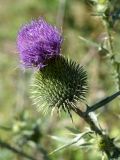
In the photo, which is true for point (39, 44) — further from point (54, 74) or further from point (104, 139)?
point (104, 139)

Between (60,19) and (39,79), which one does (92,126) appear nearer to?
(39,79)

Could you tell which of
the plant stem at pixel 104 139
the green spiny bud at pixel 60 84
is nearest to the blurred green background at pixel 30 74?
the plant stem at pixel 104 139

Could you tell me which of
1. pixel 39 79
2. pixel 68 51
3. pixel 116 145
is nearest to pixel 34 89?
pixel 39 79

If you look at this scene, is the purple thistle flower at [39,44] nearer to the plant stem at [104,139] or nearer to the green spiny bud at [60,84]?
the green spiny bud at [60,84]

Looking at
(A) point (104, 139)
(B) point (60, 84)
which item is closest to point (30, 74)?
(B) point (60, 84)

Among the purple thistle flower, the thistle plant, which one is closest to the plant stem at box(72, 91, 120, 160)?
the thistle plant

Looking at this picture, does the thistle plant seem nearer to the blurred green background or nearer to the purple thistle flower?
the purple thistle flower
